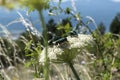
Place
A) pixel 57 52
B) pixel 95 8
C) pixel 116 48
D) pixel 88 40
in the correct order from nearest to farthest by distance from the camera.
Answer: pixel 57 52 → pixel 88 40 → pixel 116 48 → pixel 95 8

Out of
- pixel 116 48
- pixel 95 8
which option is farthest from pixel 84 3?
pixel 116 48

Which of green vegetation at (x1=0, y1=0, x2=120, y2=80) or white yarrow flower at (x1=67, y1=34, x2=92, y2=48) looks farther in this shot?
white yarrow flower at (x1=67, y1=34, x2=92, y2=48)

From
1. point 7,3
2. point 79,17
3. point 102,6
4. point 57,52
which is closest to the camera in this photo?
point 7,3

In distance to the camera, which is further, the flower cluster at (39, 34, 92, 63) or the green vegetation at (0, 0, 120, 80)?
the flower cluster at (39, 34, 92, 63)

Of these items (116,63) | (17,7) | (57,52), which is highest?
(17,7)

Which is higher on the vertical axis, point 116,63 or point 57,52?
point 57,52

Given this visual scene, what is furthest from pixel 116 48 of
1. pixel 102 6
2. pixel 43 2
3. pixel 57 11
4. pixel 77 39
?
pixel 102 6

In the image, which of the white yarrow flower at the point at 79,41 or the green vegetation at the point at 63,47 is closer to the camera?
the green vegetation at the point at 63,47

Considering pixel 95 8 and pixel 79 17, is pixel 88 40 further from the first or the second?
pixel 95 8

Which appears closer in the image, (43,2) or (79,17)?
(43,2)

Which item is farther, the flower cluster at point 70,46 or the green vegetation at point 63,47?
the flower cluster at point 70,46
